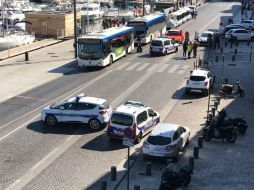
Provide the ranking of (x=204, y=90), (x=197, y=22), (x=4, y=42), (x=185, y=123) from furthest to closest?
(x=197, y=22), (x=4, y=42), (x=204, y=90), (x=185, y=123)

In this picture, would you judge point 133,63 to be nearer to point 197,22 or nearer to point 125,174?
point 125,174

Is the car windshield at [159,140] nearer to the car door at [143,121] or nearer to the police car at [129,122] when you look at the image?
the police car at [129,122]

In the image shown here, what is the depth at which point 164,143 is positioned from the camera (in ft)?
73.1

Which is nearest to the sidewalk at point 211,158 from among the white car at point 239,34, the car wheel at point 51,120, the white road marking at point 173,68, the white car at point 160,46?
the car wheel at point 51,120

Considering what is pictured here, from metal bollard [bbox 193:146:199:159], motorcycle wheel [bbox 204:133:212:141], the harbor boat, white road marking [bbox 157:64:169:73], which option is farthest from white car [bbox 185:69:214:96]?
the harbor boat

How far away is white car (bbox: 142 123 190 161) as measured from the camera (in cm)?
2214

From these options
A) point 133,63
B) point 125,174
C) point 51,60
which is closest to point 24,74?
point 51,60

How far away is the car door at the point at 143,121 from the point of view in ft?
80.9

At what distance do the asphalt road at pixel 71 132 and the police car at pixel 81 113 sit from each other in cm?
48

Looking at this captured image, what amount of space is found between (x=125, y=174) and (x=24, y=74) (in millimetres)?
21297

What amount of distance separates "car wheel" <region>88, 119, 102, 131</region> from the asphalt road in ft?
1.10

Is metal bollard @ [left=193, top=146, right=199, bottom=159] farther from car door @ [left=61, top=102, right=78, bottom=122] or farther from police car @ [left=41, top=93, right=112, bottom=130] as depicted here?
car door @ [left=61, top=102, right=78, bottom=122]

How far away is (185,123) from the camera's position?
91.9 feet

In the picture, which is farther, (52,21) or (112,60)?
(52,21)
